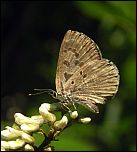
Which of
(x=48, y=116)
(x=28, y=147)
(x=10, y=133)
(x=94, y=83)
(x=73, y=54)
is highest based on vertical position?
(x=73, y=54)

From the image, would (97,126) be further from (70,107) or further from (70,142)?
(70,107)

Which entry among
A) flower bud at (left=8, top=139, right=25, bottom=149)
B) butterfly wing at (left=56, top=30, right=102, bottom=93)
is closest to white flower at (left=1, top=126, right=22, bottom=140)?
flower bud at (left=8, top=139, right=25, bottom=149)

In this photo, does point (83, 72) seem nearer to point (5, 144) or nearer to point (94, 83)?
point (94, 83)

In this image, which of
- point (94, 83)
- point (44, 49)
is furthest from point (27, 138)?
point (44, 49)

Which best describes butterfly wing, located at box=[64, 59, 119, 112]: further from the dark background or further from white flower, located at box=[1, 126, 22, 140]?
the dark background

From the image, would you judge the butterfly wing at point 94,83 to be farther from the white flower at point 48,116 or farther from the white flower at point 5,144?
the white flower at point 5,144
